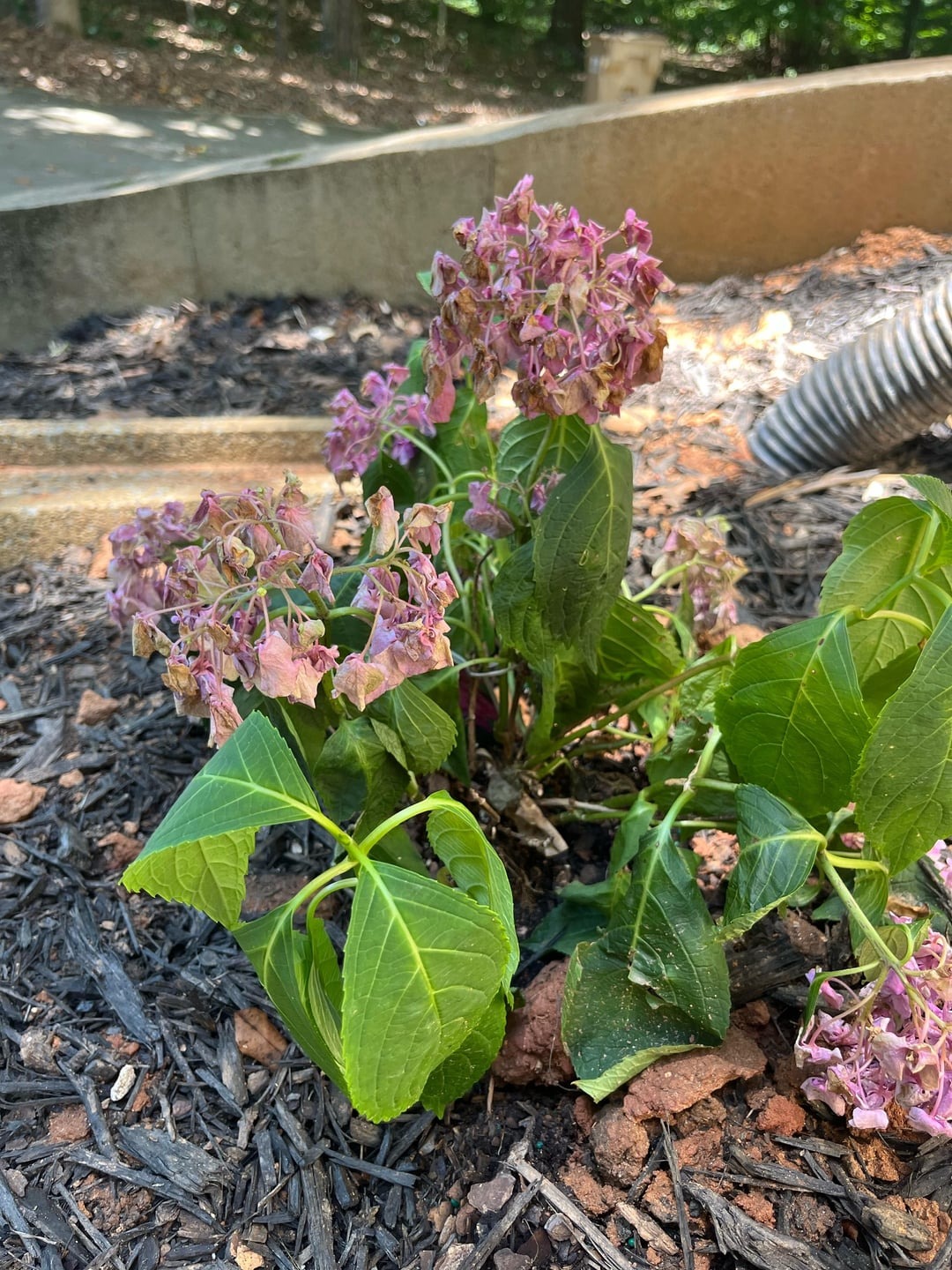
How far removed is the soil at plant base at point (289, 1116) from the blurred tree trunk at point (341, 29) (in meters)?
11.2

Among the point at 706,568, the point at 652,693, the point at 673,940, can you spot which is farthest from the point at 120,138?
the point at 673,940

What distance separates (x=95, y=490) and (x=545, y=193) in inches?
96.7

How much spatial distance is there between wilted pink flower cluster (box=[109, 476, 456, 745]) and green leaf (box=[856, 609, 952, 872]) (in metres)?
0.49

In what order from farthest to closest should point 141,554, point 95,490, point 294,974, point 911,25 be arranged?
point 911,25 → point 95,490 → point 141,554 → point 294,974

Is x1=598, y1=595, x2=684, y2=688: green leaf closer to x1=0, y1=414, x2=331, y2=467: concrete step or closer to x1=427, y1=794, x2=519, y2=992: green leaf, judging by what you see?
x1=427, y1=794, x2=519, y2=992: green leaf

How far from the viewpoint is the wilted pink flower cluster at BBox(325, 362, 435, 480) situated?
149 centimetres

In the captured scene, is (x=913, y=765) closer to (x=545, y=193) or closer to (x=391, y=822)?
(x=391, y=822)

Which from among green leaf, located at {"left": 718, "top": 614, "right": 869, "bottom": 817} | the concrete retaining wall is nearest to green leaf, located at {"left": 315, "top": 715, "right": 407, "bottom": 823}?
green leaf, located at {"left": 718, "top": 614, "right": 869, "bottom": 817}

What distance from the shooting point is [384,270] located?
3951mm

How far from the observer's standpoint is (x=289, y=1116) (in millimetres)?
1307

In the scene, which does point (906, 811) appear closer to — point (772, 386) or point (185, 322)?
point (772, 386)

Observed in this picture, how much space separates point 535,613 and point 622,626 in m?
0.25

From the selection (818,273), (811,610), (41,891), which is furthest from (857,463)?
(41,891)

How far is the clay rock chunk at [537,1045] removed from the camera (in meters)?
1.25
